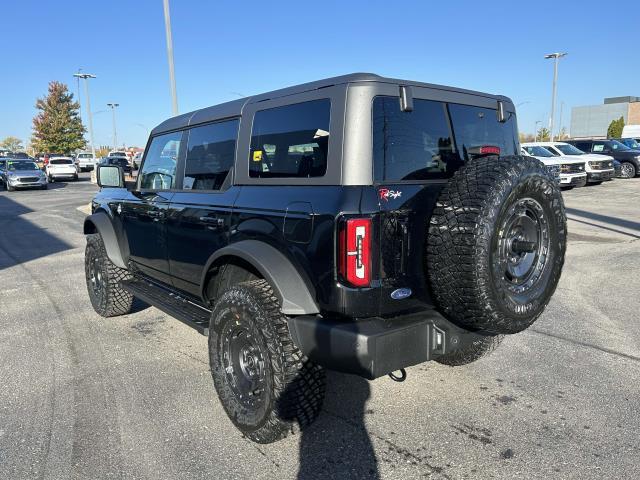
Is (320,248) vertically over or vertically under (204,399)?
over

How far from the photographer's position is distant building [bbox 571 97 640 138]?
284 ft

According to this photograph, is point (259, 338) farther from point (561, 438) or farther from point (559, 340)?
point (559, 340)

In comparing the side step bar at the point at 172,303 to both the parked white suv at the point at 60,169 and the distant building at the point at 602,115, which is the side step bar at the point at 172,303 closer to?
the parked white suv at the point at 60,169

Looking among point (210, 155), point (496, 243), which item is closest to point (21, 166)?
point (210, 155)

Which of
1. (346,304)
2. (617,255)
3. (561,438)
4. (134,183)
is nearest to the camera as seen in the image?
(346,304)

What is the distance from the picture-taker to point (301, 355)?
8.95ft

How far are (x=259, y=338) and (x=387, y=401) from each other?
116 centimetres

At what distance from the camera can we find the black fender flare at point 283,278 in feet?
8.71

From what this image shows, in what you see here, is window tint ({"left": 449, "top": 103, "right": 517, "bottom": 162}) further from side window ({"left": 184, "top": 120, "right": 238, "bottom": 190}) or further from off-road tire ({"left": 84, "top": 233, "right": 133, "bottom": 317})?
off-road tire ({"left": 84, "top": 233, "right": 133, "bottom": 317})

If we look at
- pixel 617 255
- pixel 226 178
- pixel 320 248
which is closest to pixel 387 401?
pixel 320 248

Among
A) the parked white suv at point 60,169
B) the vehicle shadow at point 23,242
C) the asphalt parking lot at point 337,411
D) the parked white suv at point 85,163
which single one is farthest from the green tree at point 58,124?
the asphalt parking lot at point 337,411

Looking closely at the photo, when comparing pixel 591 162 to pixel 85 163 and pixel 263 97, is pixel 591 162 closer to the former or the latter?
pixel 263 97

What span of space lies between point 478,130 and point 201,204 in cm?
197

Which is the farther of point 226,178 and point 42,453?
point 226,178
